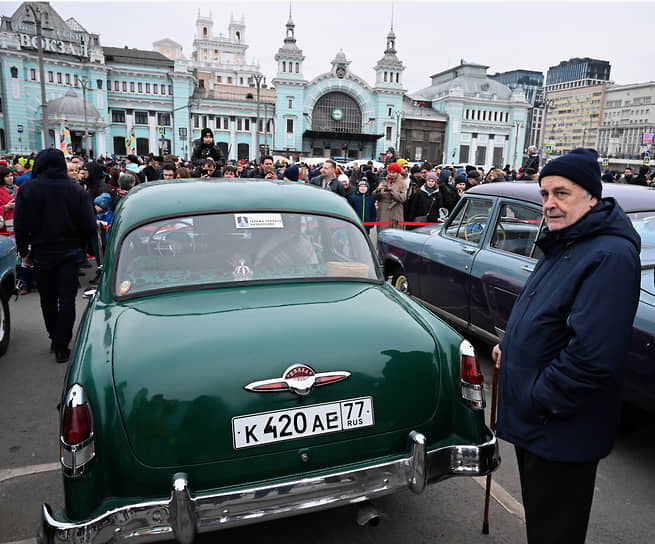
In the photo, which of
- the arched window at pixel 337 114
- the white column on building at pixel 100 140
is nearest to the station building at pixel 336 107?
the arched window at pixel 337 114

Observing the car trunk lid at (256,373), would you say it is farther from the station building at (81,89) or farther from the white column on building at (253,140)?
the white column on building at (253,140)

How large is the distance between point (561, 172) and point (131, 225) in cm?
254

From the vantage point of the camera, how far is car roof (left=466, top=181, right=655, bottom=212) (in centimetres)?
471

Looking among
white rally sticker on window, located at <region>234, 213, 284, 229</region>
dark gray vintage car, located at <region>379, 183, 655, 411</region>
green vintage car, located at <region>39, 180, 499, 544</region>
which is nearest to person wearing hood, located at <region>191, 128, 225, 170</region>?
dark gray vintage car, located at <region>379, 183, 655, 411</region>

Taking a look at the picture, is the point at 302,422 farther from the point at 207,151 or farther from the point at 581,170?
the point at 207,151

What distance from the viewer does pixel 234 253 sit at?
336cm

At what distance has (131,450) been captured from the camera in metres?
2.31

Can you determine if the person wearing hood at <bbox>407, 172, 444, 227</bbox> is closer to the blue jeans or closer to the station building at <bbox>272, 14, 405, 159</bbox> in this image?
the blue jeans

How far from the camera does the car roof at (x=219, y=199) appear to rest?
3506mm

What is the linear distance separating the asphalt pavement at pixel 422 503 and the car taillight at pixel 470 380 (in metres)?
0.84

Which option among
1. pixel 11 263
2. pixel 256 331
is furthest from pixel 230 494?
pixel 11 263

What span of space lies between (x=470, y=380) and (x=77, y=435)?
1963mm

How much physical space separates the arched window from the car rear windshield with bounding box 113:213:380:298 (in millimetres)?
94477

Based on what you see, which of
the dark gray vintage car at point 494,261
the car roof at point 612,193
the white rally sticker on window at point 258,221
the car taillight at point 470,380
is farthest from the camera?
the car roof at point 612,193
